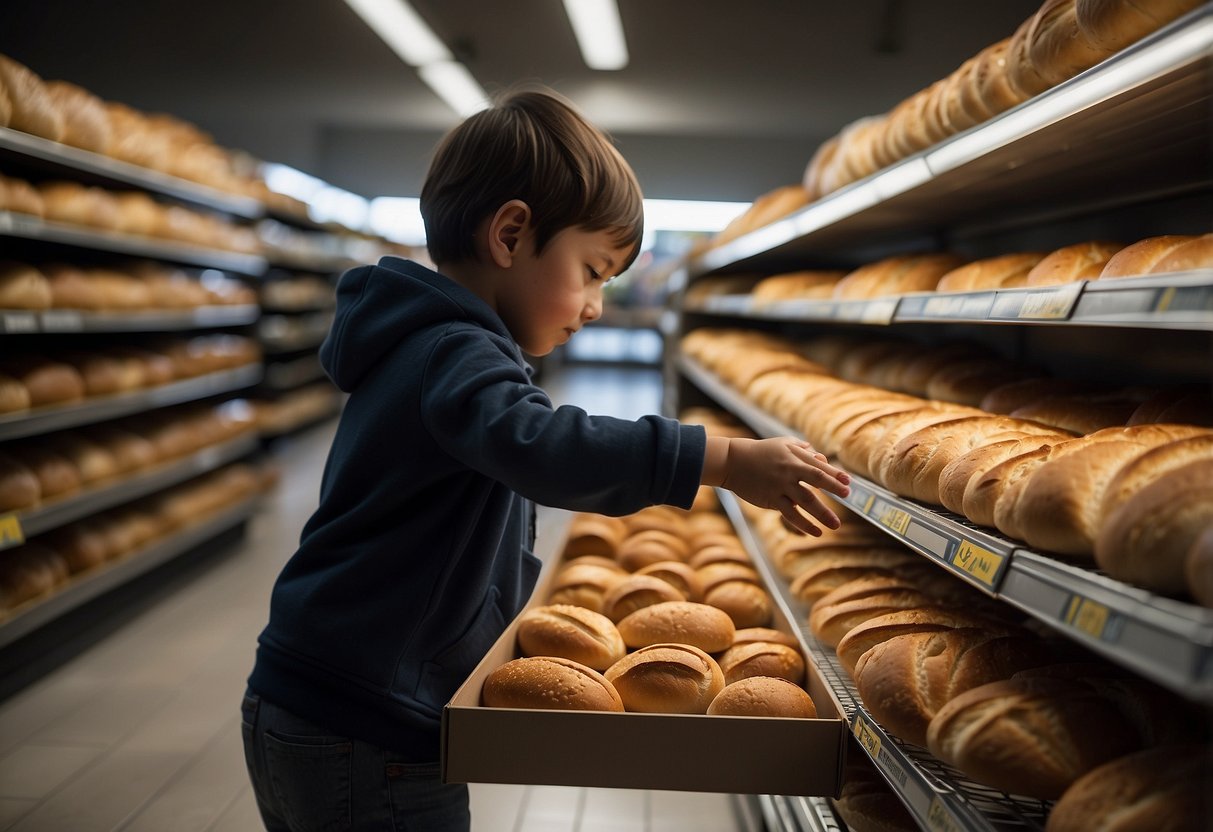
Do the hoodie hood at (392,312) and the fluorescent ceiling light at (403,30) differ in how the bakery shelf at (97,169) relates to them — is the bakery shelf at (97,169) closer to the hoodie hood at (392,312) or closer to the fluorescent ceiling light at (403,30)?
the fluorescent ceiling light at (403,30)

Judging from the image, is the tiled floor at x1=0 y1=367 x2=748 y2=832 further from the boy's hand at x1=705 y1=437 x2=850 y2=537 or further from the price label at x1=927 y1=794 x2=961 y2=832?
the boy's hand at x1=705 y1=437 x2=850 y2=537

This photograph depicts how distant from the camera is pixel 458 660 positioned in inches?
56.9

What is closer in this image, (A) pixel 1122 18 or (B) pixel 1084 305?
(B) pixel 1084 305

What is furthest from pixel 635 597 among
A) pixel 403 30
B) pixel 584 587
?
pixel 403 30

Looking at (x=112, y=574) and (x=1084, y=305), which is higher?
(x=1084, y=305)

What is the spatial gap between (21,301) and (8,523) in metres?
0.87

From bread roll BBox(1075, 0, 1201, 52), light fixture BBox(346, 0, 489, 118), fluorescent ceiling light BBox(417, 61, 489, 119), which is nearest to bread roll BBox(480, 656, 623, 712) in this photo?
bread roll BBox(1075, 0, 1201, 52)

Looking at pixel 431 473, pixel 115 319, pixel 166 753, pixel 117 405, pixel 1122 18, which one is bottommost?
pixel 166 753

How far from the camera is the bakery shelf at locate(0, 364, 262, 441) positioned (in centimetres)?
322

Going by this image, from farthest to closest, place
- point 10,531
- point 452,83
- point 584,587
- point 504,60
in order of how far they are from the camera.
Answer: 1. point 452,83
2. point 504,60
3. point 10,531
4. point 584,587

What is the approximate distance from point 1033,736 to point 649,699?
2.03 feet

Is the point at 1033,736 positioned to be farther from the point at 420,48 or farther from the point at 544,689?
the point at 420,48

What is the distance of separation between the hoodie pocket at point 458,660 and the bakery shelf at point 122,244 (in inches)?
102

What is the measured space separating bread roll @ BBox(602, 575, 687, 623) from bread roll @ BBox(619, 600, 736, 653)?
0.11 metres
